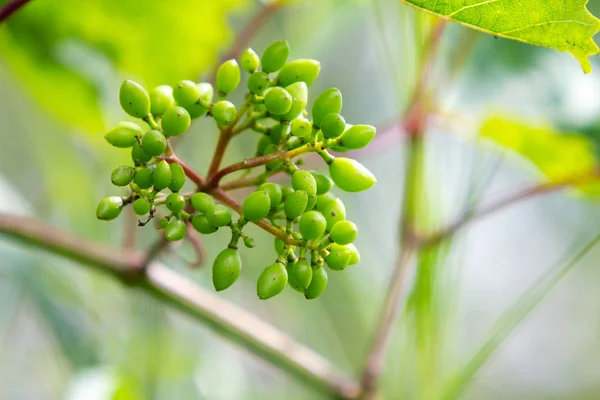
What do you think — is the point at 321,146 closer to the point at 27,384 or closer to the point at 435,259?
the point at 435,259

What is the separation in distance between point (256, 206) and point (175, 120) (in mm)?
91

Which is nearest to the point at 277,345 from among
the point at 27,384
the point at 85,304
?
the point at 85,304

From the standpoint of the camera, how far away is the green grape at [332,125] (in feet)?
1.55

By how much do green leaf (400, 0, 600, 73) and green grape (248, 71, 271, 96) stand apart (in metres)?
0.13

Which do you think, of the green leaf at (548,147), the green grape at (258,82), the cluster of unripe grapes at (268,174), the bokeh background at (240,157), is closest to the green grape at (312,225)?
the cluster of unripe grapes at (268,174)

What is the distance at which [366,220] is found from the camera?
2.57m

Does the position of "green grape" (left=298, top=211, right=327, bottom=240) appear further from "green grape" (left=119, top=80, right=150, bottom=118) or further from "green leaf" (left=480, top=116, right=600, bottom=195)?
"green leaf" (left=480, top=116, right=600, bottom=195)

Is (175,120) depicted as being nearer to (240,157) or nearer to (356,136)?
(356,136)

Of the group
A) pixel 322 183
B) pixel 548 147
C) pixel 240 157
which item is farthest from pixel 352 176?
pixel 240 157

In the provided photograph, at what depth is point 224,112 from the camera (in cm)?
49

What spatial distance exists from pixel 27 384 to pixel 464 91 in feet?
5.98

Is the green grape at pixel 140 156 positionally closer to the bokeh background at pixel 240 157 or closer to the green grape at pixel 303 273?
the green grape at pixel 303 273

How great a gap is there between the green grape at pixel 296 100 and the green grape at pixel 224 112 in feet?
0.13

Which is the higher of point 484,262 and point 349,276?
point 349,276
